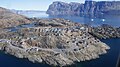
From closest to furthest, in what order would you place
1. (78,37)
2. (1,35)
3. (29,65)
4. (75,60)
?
(29,65), (75,60), (78,37), (1,35)

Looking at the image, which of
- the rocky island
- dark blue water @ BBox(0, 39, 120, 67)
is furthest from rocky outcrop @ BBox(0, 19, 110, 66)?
dark blue water @ BBox(0, 39, 120, 67)

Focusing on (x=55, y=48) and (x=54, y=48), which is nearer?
(x=54, y=48)

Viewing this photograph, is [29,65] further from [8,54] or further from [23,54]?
[8,54]

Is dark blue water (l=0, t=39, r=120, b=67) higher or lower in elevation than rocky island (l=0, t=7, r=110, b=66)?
lower

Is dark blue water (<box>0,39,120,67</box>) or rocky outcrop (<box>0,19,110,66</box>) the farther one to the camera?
rocky outcrop (<box>0,19,110,66</box>)

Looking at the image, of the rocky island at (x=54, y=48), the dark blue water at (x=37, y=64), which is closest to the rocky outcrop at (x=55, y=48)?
the rocky island at (x=54, y=48)

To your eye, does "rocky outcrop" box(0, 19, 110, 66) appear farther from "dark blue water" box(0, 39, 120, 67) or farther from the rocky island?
"dark blue water" box(0, 39, 120, 67)

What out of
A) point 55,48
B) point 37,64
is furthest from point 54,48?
point 37,64

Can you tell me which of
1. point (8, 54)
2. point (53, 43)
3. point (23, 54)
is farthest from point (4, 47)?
point (53, 43)

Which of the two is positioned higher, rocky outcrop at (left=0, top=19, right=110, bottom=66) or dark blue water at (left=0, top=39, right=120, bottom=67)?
rocky outcrop at (left=0, top=19, right=110, bottom=66)

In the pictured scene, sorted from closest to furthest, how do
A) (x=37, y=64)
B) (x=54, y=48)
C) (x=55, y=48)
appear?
1. (x=37, y=64)
2. (x=54, y=48)
3. (x=55, y=48)

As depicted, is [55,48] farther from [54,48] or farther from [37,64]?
[37,64]
